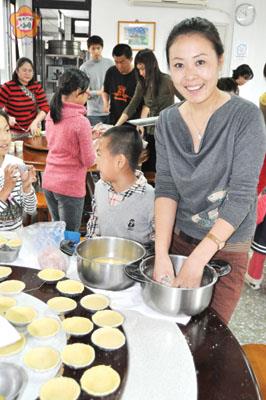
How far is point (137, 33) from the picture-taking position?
6.17 meters

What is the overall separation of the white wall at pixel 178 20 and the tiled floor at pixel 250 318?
14.1 ft

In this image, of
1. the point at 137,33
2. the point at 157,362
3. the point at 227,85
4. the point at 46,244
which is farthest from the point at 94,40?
the point at 157,362

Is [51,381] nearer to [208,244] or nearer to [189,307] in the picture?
[189,307]

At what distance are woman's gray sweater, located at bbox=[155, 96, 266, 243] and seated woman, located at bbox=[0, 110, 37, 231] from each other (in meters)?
0.62

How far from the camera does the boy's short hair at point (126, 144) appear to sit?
1.68 metres

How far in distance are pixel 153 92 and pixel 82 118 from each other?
44.2 inches

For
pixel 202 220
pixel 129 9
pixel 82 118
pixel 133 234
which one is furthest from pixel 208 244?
pixel 129 9

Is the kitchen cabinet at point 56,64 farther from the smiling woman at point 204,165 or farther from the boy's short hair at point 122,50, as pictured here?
the smiling woman at point 204,165

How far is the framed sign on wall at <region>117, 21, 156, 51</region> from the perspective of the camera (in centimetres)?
613

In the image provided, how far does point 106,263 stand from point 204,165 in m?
0.42

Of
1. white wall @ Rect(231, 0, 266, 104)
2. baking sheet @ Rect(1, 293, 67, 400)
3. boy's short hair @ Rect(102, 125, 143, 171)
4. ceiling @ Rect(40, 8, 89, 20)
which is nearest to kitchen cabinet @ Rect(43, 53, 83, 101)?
ceiling @ Rect(40, 8, 89, 20)

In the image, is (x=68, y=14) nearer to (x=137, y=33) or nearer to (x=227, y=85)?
(x=137, y=33)

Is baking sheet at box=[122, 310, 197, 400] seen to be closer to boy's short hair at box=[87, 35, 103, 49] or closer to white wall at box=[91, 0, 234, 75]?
boy's short hair at box=[87, 35, 103, 49]

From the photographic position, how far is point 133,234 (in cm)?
167
